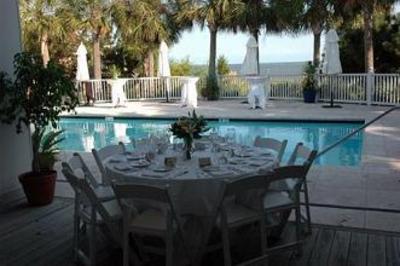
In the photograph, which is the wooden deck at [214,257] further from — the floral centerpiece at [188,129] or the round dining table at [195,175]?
the floral centerpiece at [188,129]

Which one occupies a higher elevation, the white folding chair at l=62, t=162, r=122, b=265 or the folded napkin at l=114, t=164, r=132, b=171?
the folded napkin at l=114, t=164, r=132, b=171

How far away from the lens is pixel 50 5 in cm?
1738

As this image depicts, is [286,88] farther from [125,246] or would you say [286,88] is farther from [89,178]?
[125,246]

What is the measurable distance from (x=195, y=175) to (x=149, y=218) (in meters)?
0.41

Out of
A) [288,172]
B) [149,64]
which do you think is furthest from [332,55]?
[288,172]

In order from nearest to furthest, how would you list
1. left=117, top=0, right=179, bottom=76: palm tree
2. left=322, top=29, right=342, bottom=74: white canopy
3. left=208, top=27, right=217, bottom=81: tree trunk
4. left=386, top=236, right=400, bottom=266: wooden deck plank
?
left=386, top=236, right=400, bottom=266: wooden deck plank
left=322, top=29, right=342, bottom=74: white canopy
left=208, top=27, right=217, bottom=81: tree trunk
left=117, top=0, right=179, bottom=76: palm tree

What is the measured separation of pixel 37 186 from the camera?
4.69m

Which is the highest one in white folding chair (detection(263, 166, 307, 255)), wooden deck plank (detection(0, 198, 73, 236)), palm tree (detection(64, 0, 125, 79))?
palm tree (detection(64, 0, 125, 79))

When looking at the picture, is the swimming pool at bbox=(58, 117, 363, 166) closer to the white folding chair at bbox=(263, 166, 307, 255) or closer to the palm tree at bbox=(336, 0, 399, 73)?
the palm tree at bbox=(336, 0, 399, 73)

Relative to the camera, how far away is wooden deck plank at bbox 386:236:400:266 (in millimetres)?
3172

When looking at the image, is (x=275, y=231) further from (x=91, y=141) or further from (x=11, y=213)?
(x=91, y=141)

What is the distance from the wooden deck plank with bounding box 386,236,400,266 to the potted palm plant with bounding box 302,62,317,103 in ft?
32.8

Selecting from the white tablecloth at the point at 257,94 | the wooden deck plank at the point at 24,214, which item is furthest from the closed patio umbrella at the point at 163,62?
the wooden deck plank at the point at 24,214

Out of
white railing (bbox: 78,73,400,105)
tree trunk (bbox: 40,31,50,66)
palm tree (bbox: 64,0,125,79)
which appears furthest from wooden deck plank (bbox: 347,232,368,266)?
tree trunk (bbox: 40,31,50,66)
